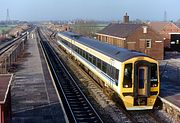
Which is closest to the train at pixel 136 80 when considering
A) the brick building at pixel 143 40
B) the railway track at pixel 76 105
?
the railway track at pixel 76 105

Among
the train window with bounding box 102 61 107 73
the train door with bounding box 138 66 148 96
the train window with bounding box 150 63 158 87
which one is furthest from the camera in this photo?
the train window with bounding box 102 61 107 73

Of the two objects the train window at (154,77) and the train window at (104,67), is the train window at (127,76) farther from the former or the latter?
the train window at (104,67)

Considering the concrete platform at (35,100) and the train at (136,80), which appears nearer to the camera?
the concrete platform at (35,100)

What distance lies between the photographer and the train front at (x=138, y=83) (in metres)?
17.6

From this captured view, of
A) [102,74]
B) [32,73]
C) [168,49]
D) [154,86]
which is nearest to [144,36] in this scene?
[168,49]

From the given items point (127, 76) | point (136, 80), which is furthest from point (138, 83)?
point (127, 76)

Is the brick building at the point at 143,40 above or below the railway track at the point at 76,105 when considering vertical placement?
above

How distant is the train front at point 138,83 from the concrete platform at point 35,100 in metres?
3.46

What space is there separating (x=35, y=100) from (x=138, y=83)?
5.82 meters

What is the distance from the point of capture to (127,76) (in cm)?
1761

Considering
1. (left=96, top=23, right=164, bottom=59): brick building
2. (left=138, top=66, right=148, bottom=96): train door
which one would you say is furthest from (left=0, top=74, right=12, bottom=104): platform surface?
(left=96, top=23, right=164, bottom=59): brick building

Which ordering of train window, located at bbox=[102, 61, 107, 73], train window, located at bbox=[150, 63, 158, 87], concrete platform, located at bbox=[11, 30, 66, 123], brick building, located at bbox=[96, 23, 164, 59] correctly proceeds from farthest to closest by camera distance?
brick building, located at bbox=[96, 23, 164, 59] < train window, located at bbox=[102, 61, 107, 73] < train window, located at bbox=[150, 63, 158, 87] < concrete platform, located at bbox=[11, 30, 66, 123]

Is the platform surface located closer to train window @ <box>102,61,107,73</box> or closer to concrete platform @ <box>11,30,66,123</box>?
concrete platform @ <box>11,30,66,123</box>

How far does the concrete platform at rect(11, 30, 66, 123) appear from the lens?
16047 millimetres
